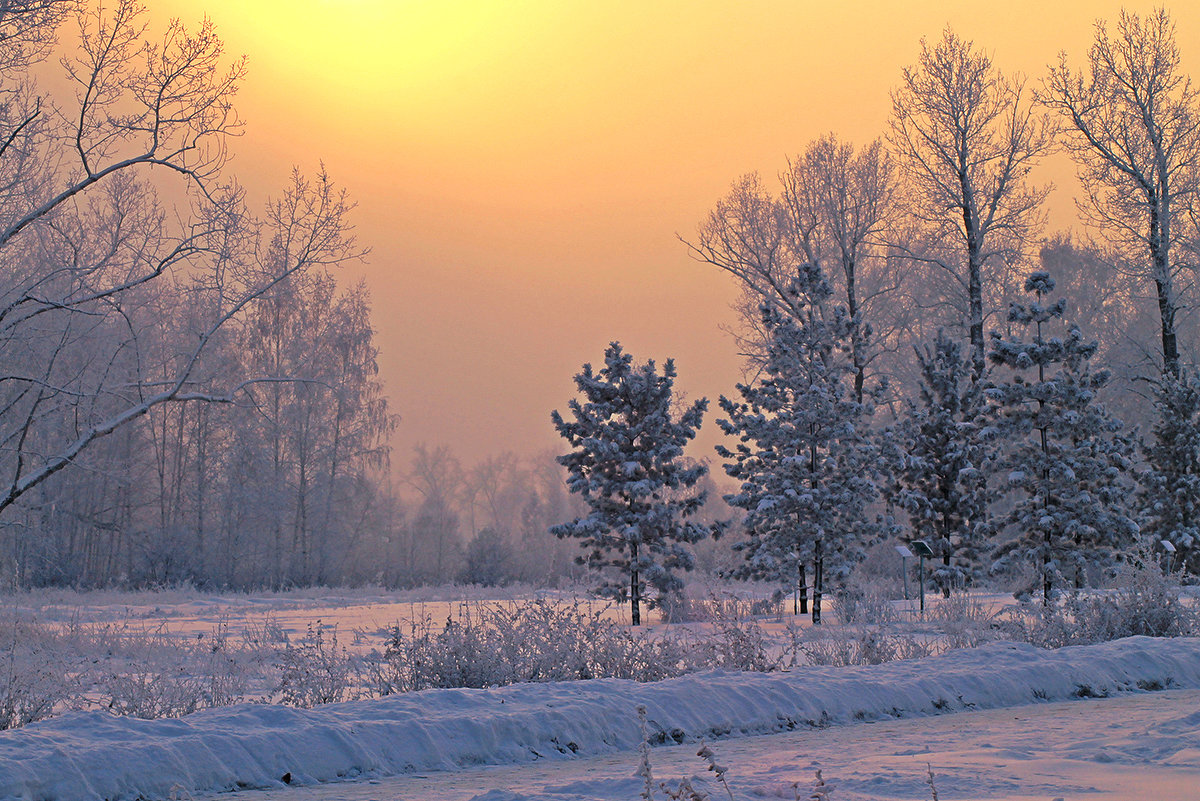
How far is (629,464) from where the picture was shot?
22.1 m

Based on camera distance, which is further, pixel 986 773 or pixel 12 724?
pixel 12 724

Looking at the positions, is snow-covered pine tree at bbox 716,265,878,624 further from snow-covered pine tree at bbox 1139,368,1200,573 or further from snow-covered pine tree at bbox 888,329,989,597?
snow-covered pine tree at bbox 1139,368,1200,573

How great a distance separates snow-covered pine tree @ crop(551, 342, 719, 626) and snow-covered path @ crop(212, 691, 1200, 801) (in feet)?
45.9

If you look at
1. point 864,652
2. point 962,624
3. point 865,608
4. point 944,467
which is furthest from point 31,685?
point 944,467

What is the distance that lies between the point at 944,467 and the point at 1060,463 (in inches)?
245

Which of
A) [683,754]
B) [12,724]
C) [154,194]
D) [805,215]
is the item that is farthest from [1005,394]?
[154,194]

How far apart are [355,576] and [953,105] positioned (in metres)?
31.2

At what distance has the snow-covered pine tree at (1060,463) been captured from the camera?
20.1 metres

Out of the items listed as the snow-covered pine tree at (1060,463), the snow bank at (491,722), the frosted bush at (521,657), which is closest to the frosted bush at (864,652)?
the snow bank at (491,722)

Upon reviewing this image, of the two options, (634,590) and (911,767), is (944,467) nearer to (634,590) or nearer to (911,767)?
(634,590)

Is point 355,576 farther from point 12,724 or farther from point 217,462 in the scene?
point 12,724

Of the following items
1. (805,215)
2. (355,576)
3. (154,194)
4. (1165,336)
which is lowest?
(355,576)

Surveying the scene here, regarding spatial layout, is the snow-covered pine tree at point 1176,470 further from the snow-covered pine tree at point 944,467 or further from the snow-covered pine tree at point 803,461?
the snow-covered pine tree at point 803,461

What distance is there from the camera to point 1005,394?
20.9 meters
